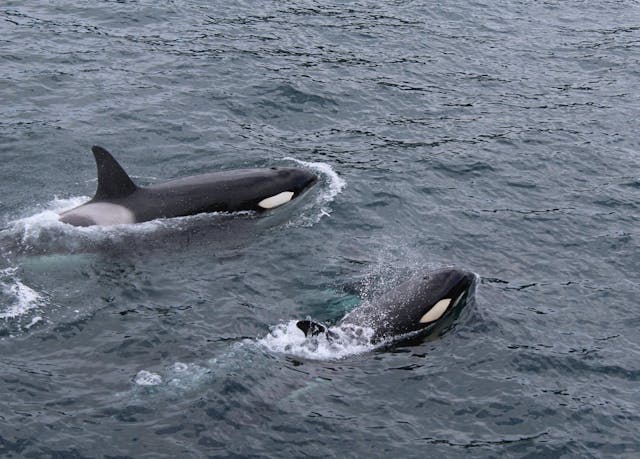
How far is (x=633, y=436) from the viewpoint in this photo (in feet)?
50.2

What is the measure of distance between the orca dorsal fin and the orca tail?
19.5 ft

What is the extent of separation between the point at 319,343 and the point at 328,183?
7.55 metres

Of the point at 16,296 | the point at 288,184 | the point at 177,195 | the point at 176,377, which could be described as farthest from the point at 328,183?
the point at 176,377

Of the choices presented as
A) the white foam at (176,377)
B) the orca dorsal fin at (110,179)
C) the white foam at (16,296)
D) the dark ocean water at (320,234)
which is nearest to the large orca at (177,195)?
the orca dorsal fin at (110,179)

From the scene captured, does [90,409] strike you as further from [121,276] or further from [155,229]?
[155,229]

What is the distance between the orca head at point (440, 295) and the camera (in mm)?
17297

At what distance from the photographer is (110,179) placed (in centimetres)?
1986

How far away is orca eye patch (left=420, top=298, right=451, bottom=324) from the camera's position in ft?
56.7

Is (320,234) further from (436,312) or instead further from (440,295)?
(436,312)

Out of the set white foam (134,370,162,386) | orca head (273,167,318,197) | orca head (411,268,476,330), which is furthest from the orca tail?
orca head (273,167,318,197)

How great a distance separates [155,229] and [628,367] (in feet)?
34.2

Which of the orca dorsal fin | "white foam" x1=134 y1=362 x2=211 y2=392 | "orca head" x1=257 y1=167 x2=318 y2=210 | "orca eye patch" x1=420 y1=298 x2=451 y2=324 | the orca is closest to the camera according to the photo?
"white foam" x1=134 y1=362 x2=211 y2=392

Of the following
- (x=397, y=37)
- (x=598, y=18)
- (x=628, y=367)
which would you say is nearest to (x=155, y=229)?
(x=628, y=367)

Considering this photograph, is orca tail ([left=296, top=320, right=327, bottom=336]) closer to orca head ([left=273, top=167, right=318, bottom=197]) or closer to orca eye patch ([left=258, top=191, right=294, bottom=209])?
orca eye patch ([left=258, top=191, right=294, bottom=209])
